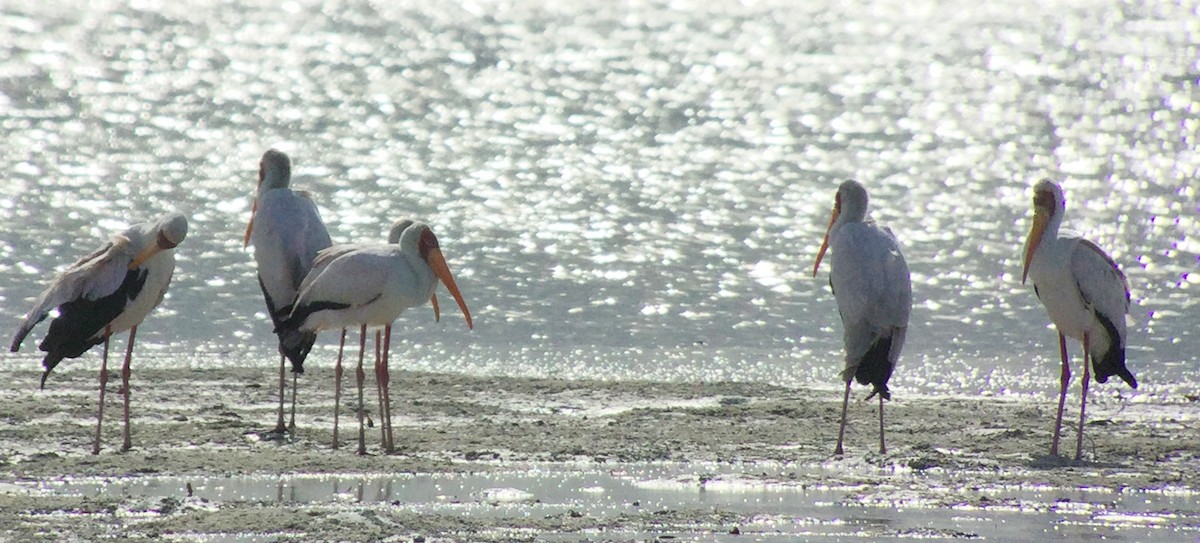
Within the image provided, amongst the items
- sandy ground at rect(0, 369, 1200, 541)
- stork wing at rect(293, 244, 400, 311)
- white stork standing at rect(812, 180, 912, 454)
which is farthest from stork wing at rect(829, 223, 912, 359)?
stork wing at rect(293, 244, 400, 311)

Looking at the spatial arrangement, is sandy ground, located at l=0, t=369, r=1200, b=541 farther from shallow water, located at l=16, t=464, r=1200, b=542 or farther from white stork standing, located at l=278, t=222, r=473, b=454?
white stork standing, located at l=278, t=222, r=473, b=454

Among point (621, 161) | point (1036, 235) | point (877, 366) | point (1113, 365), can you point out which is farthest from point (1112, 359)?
point (621, 161)

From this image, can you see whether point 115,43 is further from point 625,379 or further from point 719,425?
point 719,425

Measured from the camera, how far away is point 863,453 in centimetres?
1048

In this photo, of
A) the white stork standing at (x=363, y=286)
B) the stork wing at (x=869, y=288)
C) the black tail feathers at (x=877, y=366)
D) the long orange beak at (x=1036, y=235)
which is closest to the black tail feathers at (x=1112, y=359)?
the long orange beak at (x=1036, y=235)

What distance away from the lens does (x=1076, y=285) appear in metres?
11.3

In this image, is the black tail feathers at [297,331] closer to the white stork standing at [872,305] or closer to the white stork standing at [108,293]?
the white stork standing at [108,293]

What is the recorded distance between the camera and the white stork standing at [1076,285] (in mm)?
11352

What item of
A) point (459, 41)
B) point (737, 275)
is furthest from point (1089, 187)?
point (459, 41)

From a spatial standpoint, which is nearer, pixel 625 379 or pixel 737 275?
pixel 625 379

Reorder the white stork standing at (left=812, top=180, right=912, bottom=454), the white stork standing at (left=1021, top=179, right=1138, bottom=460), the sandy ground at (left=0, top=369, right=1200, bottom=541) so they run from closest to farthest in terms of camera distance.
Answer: the sandy ground at (left=0, top=369, right=1200, bottom=541) → the white stork standing at (left=812, top=180, right=912, bottom=454) → the white stork standing at (left=1021, top=179, right=1138, bottom=460)

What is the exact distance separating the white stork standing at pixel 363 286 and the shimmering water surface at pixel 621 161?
286cm

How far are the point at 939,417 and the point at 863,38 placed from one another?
2727cm

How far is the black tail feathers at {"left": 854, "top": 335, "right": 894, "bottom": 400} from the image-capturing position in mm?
10883
